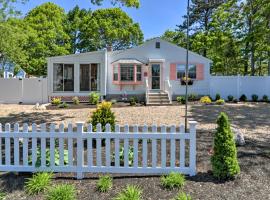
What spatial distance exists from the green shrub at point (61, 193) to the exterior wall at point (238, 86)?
17757 millimetres

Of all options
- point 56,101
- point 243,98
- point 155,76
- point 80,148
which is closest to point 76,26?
point 155,76

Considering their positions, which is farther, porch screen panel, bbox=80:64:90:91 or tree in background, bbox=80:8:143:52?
tree in background, bbox=80:8:143:52

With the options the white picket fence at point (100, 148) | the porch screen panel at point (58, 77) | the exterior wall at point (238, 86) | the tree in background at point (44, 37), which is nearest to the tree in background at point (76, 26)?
the tree in background at point (44, 37)

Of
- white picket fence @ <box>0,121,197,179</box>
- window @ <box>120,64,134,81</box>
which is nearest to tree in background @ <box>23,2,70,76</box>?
window @ <box>120,64,134,81</box>

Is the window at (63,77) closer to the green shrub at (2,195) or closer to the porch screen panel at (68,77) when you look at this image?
the porch screen panel at (68,77)

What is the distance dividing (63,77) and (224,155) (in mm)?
16619

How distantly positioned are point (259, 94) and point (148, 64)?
8436 millimetres

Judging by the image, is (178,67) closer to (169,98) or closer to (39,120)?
(169,98)

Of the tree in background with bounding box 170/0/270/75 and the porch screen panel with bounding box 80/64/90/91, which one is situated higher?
the tree in background with bounding box 170/0/270/75

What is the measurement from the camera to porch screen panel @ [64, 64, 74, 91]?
19.4 m

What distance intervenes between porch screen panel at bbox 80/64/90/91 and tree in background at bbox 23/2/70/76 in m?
11.3

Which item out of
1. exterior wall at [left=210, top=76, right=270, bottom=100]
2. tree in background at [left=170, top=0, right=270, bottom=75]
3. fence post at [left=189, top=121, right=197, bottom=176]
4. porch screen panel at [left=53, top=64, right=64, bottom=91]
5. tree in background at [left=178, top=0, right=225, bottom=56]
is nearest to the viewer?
fence post at [left=189, top=121, right=197, bottom=176]

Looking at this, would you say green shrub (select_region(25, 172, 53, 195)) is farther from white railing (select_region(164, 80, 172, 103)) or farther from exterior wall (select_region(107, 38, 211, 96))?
exterior wall (select_region(107, 38, 211, 96))

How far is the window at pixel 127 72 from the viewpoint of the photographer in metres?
19.2
